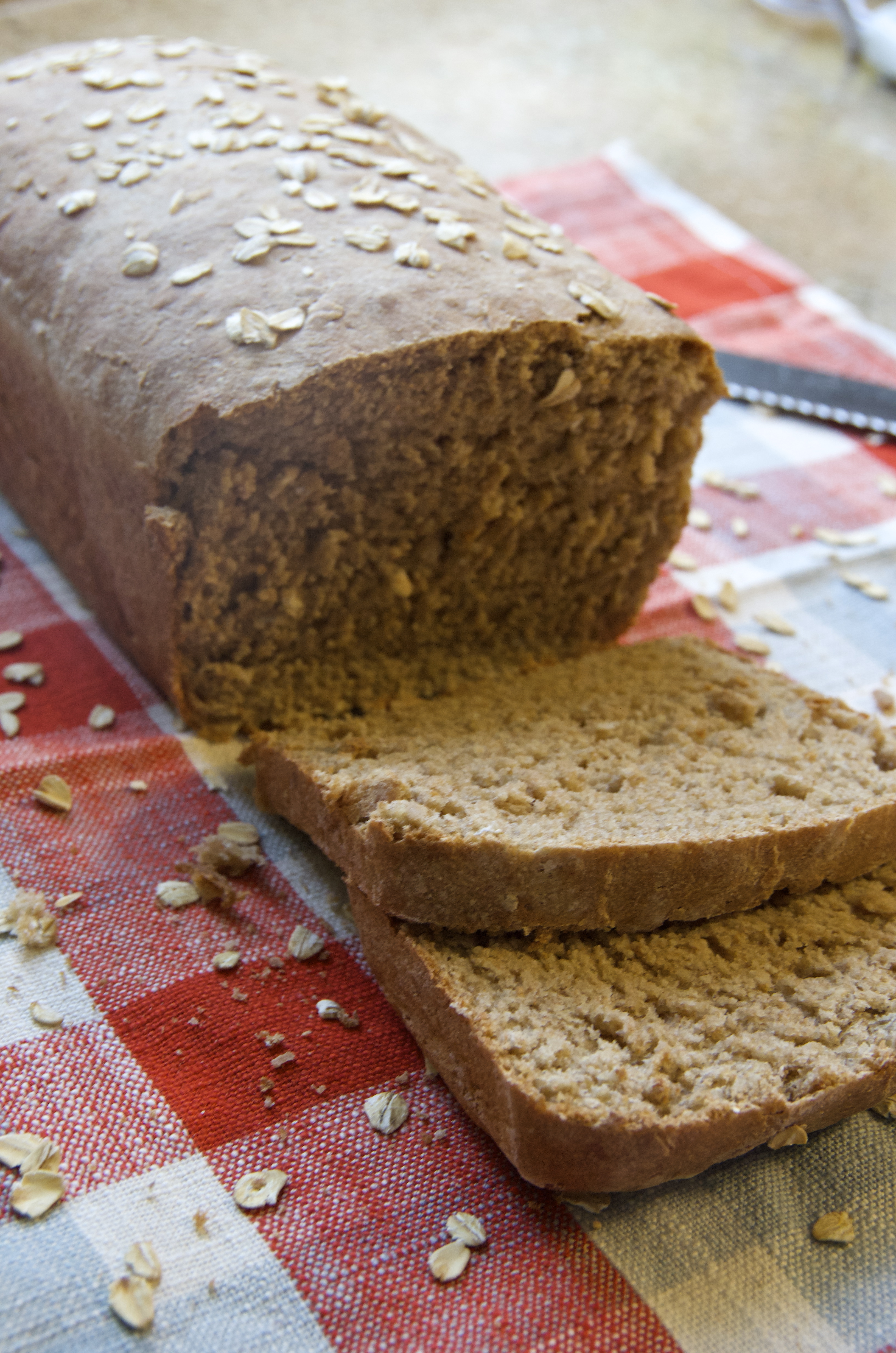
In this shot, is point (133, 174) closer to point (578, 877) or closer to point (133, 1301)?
point (578, 877)

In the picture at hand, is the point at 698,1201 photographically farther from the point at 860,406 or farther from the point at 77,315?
the point at 860,406

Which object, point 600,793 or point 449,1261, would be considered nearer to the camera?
point 449,1261

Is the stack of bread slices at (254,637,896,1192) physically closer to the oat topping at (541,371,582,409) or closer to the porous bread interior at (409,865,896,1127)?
the porous bread interior at (409,865,896,1127)

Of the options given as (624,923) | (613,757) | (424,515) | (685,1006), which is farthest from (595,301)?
(685,1006)

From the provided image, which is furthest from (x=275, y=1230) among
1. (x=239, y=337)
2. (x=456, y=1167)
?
(x=239, y=337)

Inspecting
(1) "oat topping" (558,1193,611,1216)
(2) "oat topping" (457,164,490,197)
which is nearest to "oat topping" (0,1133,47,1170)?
(1) "oat topping" (558,1193,611,1216)

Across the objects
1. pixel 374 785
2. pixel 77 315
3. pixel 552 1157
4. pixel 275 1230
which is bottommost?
pixel 275 1230

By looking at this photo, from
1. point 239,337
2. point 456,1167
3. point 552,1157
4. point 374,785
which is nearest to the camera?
point 552,1157

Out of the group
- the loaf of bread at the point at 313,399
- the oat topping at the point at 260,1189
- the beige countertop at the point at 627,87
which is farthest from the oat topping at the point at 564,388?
the beige countertop at the point at 627,87
